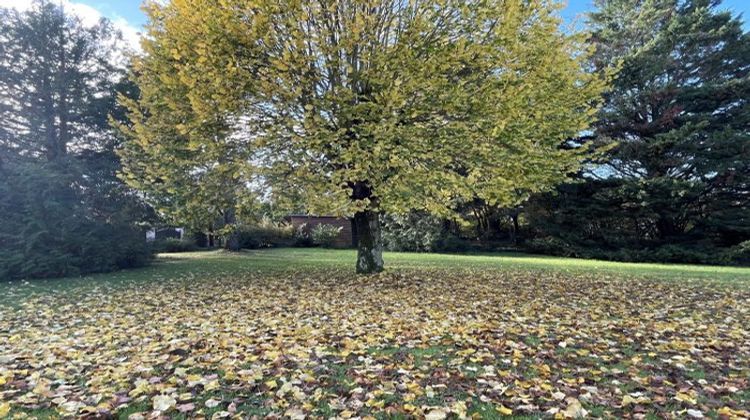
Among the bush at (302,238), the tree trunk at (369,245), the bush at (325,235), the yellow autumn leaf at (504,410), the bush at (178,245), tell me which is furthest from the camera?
the bush at (302,238)

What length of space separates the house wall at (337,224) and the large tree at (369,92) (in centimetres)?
1815

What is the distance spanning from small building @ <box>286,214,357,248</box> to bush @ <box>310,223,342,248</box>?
467 millimetres

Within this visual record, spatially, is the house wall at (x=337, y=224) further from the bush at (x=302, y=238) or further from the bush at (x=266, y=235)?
the bush at (x=266, y=235)

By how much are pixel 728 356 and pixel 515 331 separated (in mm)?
2090

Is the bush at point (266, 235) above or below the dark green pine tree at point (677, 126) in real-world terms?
below

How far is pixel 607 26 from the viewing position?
22.7 meters

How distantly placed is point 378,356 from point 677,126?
23263 mm

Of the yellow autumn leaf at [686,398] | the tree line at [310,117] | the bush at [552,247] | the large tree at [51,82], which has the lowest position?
A: the yellow autumn leaf at [686,398]

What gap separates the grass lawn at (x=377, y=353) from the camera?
9.90 feet

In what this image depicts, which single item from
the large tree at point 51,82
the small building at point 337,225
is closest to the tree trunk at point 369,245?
the large tree at point 51,82

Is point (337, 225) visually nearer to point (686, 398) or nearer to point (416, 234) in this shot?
point (416, 234)

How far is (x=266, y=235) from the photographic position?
2516cm

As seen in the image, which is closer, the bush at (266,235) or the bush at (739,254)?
the bush at (739,254)

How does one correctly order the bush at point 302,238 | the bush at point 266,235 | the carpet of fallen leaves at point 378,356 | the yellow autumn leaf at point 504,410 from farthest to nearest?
the bush at point 302,238 < the bush at point 266,235 < the carpet of fallen leaves at point 378,356 < the yellow autumn leaf at point 504,410
